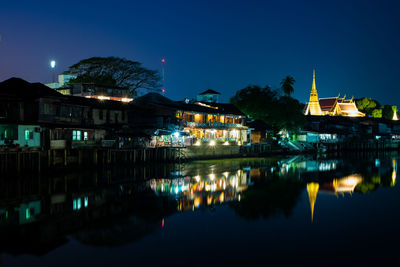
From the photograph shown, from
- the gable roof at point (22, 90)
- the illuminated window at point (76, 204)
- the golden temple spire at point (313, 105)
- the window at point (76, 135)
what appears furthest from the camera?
the golden temple spire at point (313, 105)

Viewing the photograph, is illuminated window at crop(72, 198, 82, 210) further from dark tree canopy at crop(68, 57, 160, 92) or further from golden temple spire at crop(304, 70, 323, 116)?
golden temple spire at crop(304, 70, 323, 116)

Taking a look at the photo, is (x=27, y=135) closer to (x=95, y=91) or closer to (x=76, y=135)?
(x=76, y=135)

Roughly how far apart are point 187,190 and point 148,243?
1184cm

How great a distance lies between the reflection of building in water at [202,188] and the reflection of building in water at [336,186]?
16.4ft

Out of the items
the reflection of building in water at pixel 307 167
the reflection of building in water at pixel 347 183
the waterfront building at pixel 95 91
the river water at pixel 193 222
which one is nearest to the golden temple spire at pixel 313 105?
the reflection of building in water at pixel 307 167

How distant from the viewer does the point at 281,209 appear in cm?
2100

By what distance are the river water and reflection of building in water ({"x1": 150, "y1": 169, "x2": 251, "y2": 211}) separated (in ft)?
0.25

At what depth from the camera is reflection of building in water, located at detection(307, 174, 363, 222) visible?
2622 cm

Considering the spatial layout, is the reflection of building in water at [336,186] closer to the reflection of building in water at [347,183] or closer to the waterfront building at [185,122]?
the reflection of building in water at [347,183]

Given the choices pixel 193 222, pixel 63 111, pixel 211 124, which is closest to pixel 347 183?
pixel 193 222

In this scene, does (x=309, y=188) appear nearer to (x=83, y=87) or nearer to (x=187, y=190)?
(x=187, y=190)

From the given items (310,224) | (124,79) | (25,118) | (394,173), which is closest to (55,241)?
(310,224)

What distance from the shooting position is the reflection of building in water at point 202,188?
23.3m

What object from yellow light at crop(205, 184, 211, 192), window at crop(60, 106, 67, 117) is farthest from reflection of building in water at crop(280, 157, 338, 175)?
window at crop(60, 106, 67, 117)
